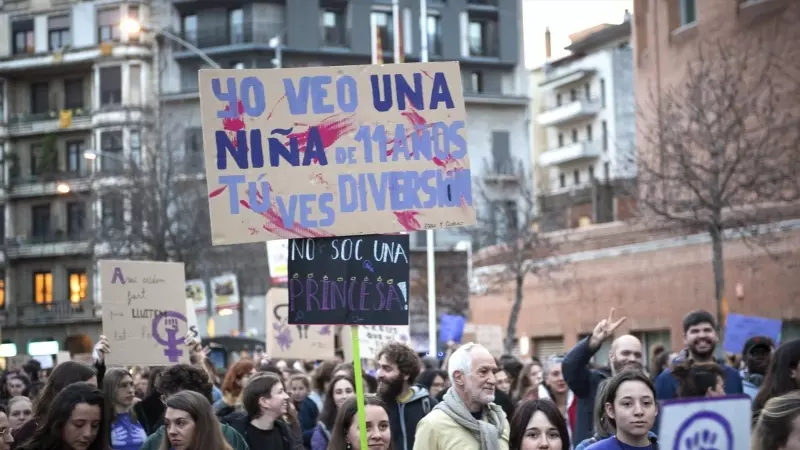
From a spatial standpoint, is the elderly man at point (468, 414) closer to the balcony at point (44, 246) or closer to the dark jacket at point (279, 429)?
the dark jacket at point (279, 429)

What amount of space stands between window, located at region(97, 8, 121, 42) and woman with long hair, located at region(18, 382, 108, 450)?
210 ft

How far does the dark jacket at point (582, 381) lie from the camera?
32.2 feet

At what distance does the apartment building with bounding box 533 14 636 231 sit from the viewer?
76938mm

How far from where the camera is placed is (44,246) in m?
71.3

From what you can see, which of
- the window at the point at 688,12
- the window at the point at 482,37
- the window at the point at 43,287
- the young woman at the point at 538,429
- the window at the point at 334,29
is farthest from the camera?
the window at the point at 43,287

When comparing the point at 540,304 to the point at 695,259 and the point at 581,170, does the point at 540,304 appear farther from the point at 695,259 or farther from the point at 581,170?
the point at 581,170

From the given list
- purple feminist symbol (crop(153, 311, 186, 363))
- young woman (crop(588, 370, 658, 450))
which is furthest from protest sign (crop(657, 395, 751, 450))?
purple feminist symbol (crop(153, 311, 186, 363))

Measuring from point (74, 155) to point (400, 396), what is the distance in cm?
6393

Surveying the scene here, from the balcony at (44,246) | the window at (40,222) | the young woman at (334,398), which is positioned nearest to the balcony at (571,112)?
the balcony at (44,246)

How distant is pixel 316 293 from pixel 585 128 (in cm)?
7446

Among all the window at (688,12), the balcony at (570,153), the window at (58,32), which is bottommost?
the window at (688,12)

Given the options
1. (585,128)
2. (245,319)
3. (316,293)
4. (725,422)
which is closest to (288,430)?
(316,293)

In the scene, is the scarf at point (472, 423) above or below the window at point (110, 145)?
below

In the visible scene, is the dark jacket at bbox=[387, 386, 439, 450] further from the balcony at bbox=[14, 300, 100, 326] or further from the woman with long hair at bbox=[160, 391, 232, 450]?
the balcony at bbox=[14, 300, 100, 326]
